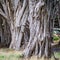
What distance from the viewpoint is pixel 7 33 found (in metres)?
19.8

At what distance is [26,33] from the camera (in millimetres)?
17781

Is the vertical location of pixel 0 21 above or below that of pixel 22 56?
above

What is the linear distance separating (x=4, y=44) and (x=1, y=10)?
2961 millimetres

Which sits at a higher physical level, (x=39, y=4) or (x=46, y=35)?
(x=39, y=4)

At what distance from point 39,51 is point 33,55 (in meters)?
0.35

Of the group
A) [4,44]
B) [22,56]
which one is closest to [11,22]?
[4,44]

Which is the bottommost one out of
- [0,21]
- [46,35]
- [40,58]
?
[40,58]

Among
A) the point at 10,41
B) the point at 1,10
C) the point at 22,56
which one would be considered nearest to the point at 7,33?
the point at 10,41

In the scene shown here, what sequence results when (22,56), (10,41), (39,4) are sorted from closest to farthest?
1. (39,4)
2. (22,56)
3. (10,41)

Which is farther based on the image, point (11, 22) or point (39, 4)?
point (11, 22)

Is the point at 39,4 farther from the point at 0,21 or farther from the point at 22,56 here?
the point at 0,21

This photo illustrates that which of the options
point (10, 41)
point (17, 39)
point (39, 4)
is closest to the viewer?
point (39, 4)

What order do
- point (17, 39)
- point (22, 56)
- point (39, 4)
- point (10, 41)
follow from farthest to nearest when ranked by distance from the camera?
point (10, 41)
point (17, 39)
point (22, 56)
point (39, 4)

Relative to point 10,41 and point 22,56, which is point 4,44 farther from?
point 22,56
